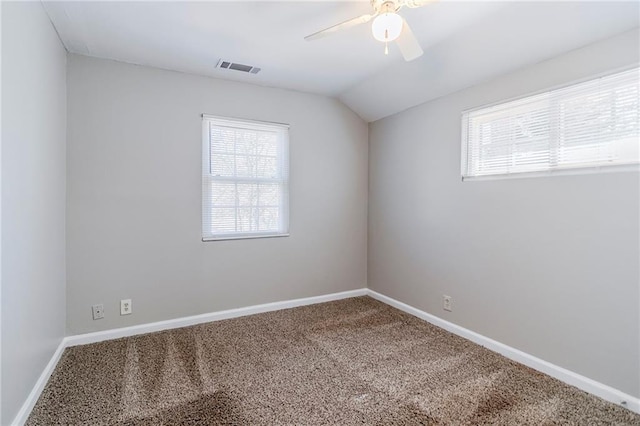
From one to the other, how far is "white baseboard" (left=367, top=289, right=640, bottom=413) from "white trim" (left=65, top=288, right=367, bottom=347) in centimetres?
105

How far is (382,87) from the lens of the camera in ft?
10.7

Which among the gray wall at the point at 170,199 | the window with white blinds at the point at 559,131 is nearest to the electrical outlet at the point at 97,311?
the gray wall at the point at 170,199

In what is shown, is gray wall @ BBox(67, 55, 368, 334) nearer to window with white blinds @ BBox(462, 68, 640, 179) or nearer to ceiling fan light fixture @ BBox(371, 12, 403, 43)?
window with white blinds @ BBox(462, 68, 640, 179)

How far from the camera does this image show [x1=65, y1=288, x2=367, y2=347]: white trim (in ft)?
8.93

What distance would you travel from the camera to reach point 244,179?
3344 mm

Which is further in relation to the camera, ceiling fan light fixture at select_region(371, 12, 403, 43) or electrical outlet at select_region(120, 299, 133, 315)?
electrical outlet at select_region(120, 299, 133, 315)

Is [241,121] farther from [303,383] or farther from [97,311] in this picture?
[303,383]

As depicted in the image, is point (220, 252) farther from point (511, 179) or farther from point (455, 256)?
point (511, 179)

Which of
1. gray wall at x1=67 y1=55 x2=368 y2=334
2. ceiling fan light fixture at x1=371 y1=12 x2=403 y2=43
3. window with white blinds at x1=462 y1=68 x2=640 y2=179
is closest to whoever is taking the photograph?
ceiling fan light fixture at x1=371 y1=12 x2=403 y2=43

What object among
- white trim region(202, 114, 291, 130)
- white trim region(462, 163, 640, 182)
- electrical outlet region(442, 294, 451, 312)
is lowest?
electrical outlet region(442, 294, 451, 312)

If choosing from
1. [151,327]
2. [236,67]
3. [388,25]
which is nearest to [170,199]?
[151,327]

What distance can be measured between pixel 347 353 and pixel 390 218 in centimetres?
167

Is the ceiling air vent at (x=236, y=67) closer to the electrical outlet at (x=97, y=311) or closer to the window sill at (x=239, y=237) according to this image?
the window sill at (x=239, y=237)

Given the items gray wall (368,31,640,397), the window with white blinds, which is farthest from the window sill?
the window with white blinds
